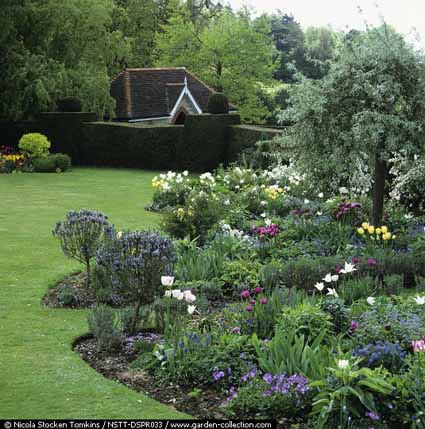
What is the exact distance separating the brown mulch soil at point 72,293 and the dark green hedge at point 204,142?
601 inches

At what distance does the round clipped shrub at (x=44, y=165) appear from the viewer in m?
24.2

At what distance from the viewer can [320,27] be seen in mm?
55375

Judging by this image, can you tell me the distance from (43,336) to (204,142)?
17.9 metres

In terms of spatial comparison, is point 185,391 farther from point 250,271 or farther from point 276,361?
point 250,271

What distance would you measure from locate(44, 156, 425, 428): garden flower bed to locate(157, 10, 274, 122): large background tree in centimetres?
2953

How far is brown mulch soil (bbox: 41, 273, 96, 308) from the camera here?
841cm

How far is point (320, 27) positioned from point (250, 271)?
49.4 m

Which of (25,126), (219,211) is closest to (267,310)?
(219,211)

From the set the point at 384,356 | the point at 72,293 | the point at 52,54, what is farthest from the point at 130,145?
the point at 384,356

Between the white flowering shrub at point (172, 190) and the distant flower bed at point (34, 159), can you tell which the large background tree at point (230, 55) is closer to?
the distant flower bed at point (34, 159)

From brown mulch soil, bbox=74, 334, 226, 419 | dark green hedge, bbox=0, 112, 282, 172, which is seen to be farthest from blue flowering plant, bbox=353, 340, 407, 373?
dark green hedge, bbox=0, 112, 282, 172

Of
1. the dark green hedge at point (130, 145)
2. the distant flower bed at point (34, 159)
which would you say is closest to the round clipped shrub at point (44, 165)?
the distant flower bed at point (34, 159)

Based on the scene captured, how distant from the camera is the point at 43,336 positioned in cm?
721

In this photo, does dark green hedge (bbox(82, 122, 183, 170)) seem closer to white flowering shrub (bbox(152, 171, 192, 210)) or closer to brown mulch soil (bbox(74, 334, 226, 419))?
white flowering shrub (bbox(152, 171, 192, 210))
